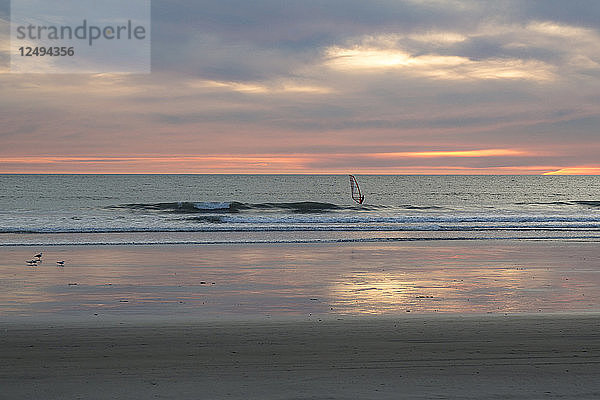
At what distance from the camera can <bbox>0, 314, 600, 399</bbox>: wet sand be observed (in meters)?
5.60

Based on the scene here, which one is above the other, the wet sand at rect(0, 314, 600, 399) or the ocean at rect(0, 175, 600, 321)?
the wet sand at rect(0, 314, 600, 399)

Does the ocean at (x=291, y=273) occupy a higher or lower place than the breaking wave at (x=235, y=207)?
higher

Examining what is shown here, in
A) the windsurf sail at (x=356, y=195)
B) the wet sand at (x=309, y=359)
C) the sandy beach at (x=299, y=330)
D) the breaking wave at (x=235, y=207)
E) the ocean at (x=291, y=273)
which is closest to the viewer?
the wet sand at (x=309, y=359)

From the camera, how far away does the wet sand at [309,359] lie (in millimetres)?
5598

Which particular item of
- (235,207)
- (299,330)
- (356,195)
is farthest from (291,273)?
(356,195)

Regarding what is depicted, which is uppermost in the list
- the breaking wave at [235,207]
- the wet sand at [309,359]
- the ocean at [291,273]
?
the wet sand at [309,359]

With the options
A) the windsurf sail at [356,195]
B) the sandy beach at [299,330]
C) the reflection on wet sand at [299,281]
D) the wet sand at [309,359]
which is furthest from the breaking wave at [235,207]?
the wet sand at [309,359]

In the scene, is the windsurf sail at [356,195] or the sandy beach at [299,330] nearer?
the sandy beach at [299,330]

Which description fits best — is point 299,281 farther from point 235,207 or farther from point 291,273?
point 235,207

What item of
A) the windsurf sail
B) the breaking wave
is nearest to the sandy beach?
the windsurf sail

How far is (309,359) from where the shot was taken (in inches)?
260

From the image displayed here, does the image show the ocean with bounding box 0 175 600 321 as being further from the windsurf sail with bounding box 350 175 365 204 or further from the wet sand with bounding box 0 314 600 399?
the windsurf sail with bounding box 350 175 365 204

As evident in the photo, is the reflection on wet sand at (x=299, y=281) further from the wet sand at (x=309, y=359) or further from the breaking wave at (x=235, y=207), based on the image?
the breaking wave at (x=235, y=207)

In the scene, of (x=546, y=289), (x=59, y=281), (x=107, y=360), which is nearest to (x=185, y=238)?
(x=59, y=281)
